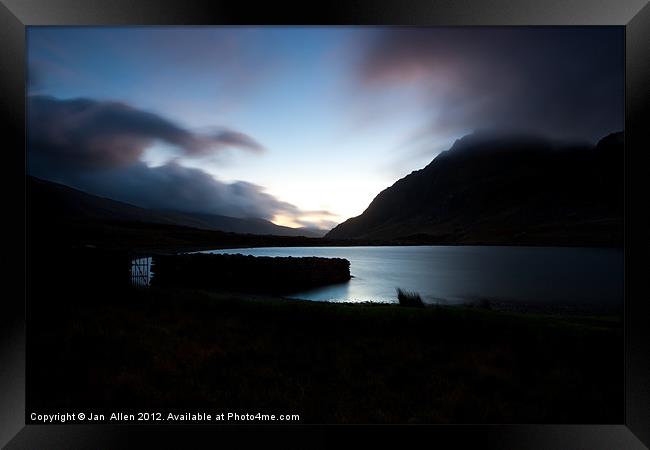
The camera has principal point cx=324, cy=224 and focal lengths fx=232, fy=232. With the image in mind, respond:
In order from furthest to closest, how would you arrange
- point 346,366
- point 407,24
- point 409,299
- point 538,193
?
1. point 538,193
2. point 409,299
3. point 346,366
4. point 407,24

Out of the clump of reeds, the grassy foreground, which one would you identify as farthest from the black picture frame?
the clump of reeds

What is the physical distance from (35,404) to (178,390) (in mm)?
1678

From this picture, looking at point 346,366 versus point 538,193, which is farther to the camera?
point 538,193

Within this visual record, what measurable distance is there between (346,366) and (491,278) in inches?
153

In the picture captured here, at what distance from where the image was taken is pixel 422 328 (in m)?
3.10

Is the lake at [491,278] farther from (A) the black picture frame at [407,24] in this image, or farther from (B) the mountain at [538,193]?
(A) the black picture frame at [407,24]

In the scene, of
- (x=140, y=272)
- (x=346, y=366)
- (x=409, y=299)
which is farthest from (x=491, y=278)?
(x=140, y=272)

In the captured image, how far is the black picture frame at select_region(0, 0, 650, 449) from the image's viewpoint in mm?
2484

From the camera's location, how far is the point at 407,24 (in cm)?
254

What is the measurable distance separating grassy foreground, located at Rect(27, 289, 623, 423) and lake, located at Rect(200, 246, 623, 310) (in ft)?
2.88

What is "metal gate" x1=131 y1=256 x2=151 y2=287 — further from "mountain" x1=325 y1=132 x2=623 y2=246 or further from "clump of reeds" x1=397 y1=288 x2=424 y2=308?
"clump of reeds" x1=397 y1=288 x2=424 y2=308

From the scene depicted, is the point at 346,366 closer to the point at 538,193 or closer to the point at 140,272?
the point at 140,272

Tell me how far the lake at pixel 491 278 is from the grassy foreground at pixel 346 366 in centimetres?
88

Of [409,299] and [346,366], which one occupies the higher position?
[409,299]
